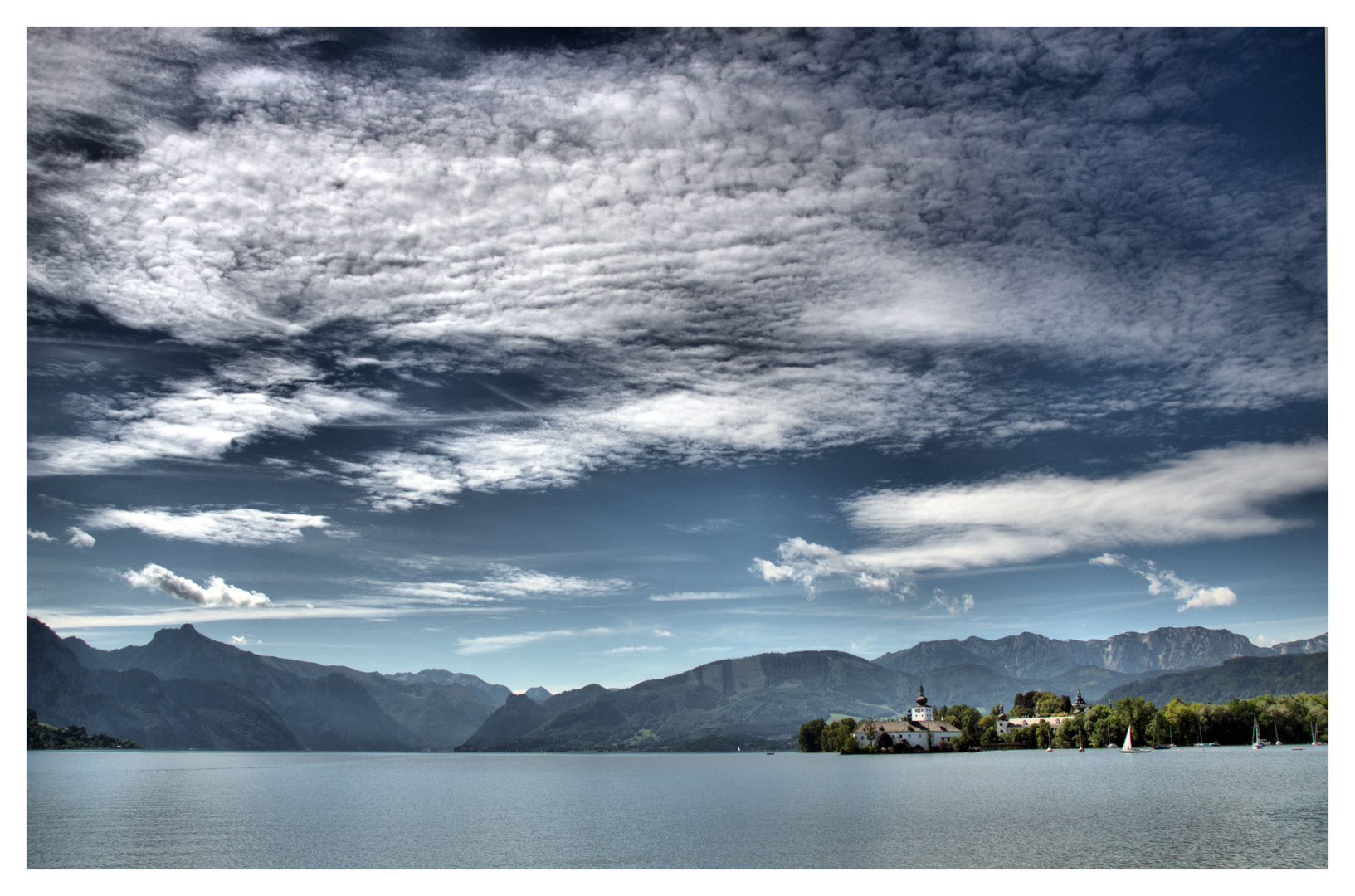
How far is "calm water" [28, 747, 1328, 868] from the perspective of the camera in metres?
37.7

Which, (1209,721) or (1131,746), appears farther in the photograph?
(1209,721)

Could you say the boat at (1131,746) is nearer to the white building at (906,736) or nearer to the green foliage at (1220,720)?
the green foliage at (1220,720)

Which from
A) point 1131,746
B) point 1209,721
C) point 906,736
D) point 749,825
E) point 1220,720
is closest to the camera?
point 749,825

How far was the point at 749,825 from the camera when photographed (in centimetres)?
5094

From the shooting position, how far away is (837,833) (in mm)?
44656

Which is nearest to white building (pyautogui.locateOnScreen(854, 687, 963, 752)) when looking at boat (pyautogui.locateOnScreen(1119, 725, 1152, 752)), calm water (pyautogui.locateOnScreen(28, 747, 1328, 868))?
boat (pyautogui.locateOnScreen(1119, 725, 1152, 752))

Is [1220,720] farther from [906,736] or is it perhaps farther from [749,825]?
[749,825]

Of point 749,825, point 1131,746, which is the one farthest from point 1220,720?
point 749,825

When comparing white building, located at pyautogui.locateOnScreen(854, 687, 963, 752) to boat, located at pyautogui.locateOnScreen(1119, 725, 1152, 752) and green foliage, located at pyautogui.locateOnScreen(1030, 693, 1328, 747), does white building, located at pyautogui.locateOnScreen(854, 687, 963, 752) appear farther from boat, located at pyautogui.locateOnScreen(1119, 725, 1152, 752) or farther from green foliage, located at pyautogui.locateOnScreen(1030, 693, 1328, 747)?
boat, located at pyautogui.locateOnScreen(1119, 725, 1152, 752)

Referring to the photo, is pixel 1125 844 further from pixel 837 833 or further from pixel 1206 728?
pixel 1206 728

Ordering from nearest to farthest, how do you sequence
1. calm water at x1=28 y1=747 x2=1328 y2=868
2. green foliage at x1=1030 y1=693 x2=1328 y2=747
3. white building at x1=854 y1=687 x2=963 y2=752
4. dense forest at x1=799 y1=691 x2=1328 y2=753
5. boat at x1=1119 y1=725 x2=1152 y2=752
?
calm water at x1=28 y1=747 x2=1328 y2=868, boat at x1=1119 y1=725 x2=1152 y2=752, green foliage at x1=1030 y1=693 x2=1328 y2=747, dense forest at x1=799 y1=691 x2=1328 y2=753, white building at x1=854 y1=687 x2=963 y2=752

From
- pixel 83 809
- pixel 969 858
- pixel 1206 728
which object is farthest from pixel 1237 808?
pixel 1206 728
